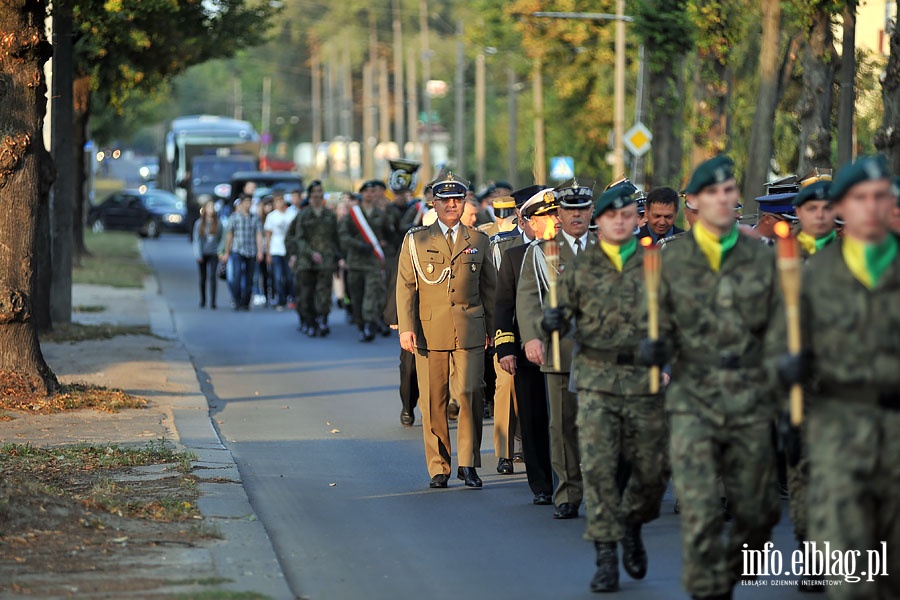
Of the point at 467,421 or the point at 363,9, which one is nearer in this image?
the point at 467,421

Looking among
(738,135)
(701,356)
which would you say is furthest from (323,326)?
(738,135)

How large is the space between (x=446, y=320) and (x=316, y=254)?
11.5 m

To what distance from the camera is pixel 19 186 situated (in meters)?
13.9

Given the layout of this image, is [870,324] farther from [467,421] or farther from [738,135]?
[738,135]

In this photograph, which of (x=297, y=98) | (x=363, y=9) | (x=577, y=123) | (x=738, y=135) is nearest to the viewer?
(x=738, y=135)

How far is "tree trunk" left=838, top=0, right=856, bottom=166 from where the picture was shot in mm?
19078

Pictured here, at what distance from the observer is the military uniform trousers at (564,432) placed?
9.24m

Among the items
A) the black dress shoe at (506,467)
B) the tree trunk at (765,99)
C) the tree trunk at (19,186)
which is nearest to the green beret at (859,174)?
the black dress shoe at (506,467)

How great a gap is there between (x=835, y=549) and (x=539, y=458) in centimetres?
421

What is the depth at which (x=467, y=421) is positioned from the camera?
34.4ft

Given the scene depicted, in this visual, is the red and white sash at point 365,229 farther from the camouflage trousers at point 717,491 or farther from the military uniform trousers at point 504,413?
the camouflage trousers at point 717,491

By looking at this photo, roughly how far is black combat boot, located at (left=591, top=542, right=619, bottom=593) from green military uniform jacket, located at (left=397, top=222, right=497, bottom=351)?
10.5 feet

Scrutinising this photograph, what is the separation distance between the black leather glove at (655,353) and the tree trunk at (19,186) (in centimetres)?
842

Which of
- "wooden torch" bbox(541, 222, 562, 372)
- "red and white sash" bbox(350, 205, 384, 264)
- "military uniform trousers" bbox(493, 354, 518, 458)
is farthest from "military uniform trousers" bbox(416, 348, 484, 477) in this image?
"red and white sash" bbox(350, 205, 384, 264)
